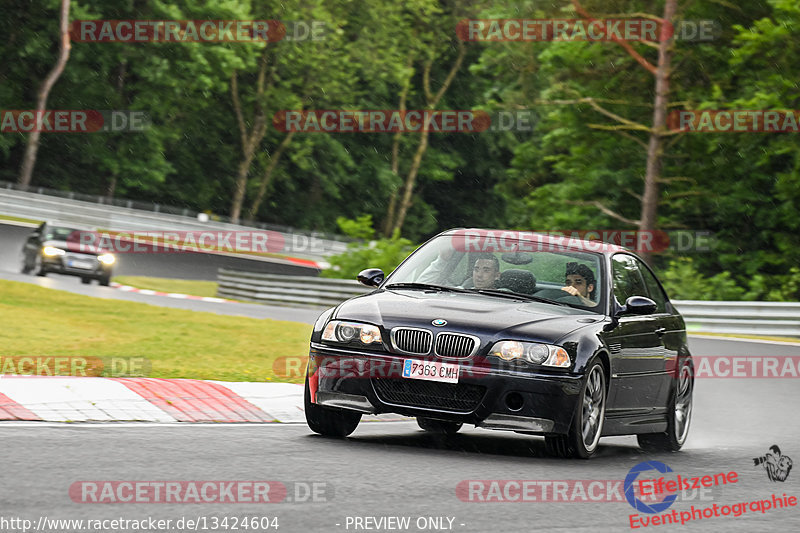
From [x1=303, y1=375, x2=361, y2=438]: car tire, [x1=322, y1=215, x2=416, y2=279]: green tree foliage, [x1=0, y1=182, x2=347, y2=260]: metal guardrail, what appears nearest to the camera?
[x1=303, y1=375, x2=361, y2=438]: car tire

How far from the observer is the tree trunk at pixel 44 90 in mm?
54438

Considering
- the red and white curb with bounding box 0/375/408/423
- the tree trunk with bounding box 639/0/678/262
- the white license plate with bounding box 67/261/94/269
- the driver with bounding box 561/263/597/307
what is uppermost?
the tree trunk with bounding box 639/0/678/262

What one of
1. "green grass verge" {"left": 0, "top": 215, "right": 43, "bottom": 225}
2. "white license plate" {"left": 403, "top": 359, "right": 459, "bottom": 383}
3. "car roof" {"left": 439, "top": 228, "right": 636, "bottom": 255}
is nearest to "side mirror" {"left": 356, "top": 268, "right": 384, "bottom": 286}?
"car roof" {"left": 439, "top": 228, "right": 636, "bottom": 255}

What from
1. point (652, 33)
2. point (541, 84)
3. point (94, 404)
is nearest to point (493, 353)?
point (94, 404)

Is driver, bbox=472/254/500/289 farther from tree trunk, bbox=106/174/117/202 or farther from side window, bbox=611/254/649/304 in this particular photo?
tree trunk, bbox=106/174/117/202

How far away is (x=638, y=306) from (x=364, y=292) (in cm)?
1940

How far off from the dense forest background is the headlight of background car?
23274 millimetres

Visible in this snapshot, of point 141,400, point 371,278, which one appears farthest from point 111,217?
point 371,278

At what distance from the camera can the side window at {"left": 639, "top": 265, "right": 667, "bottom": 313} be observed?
11398 millimetres

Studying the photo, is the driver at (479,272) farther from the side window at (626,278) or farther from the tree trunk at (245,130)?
the tree trunk at (245,130)

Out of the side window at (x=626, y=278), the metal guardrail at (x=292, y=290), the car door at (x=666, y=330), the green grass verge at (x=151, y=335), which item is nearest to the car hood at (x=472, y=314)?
the side window at (x=626, y=278)

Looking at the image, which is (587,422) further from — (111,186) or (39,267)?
(111,186)

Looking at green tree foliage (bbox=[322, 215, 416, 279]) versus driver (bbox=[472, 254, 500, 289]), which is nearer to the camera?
driver (bbox=[472, 254, 500, 289])

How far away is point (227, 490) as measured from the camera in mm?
6988
